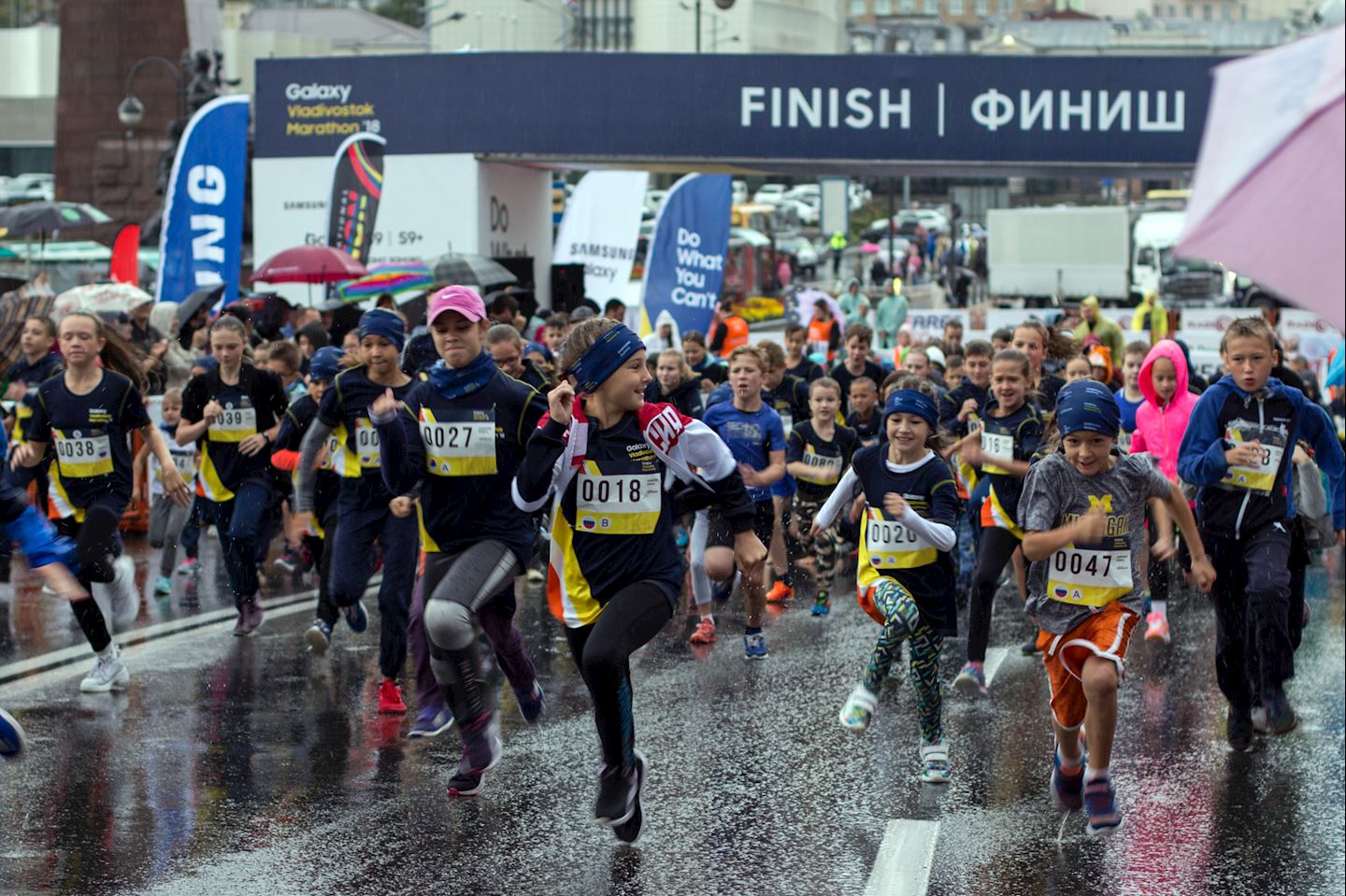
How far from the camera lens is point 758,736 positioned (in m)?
8.36

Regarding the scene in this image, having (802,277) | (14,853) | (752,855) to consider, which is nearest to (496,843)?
(752,855)

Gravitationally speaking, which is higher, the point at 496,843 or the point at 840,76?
the point at 840,76

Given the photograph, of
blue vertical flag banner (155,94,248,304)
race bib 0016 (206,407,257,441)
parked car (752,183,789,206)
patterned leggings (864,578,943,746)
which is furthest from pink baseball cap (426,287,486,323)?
parked car (752,183,789,206)

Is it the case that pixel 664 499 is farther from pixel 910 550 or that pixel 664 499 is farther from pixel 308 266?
pixel 308 266

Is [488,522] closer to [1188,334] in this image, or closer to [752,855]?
[752,855]

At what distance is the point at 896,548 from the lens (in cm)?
784

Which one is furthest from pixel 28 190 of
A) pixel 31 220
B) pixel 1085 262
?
pixel 31 220

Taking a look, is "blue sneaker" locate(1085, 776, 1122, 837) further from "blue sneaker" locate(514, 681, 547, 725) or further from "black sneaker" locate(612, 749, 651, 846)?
"blue sneaker" locate(514, 681, 547, 725)

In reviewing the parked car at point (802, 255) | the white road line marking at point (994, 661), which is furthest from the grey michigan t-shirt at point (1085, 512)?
the parked car at point (802, 255)

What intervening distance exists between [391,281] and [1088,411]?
1407 centimetres

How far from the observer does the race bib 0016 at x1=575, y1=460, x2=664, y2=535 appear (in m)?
6.39

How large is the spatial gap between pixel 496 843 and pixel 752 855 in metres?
0.91

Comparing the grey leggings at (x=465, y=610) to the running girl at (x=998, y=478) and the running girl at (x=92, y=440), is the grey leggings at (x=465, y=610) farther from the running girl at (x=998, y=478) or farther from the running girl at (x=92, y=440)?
the running girl at (x=998, y=478)

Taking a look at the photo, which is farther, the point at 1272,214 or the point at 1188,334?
the point at 1188,334
